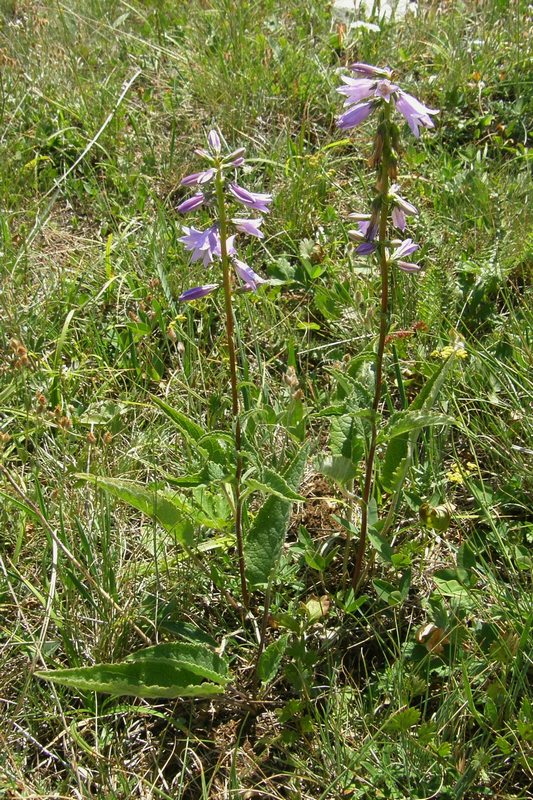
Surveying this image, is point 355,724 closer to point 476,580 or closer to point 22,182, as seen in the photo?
point 476,580

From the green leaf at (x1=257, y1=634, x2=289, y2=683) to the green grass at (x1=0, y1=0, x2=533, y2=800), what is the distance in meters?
0.08

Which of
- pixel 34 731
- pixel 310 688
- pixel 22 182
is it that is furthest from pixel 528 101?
pixel 34 731

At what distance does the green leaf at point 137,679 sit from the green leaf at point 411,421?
743 millimetres

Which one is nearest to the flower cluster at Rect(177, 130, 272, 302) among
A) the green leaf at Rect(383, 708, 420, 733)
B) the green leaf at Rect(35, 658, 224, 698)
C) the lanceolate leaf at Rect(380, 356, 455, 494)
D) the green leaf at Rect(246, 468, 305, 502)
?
the green leaf at Rect(246, 468, 305, 502)

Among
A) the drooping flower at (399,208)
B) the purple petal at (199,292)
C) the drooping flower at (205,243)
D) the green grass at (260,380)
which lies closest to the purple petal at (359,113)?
the drooping flower at (399,208)

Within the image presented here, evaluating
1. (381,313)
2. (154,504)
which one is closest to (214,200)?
(381,313)

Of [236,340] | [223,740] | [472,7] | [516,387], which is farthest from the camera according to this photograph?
[472,7]

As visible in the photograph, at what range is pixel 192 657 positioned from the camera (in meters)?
2.02

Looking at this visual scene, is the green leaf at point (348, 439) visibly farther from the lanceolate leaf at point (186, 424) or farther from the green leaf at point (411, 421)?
the lanceolate leaf at point (186, 424)

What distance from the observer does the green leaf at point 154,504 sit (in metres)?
2.01

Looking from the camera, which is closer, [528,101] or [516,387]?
[516,387]

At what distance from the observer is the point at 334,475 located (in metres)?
2.18

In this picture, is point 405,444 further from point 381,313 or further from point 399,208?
point 399,208

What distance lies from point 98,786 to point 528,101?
12.0 ft
